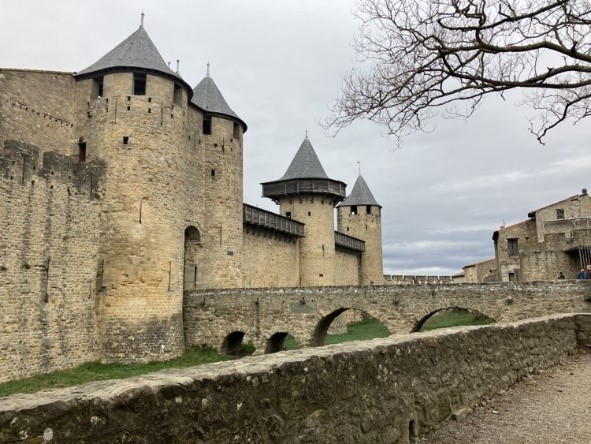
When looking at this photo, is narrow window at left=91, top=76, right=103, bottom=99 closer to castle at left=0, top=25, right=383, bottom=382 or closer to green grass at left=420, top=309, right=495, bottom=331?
castle at left=0, top=25, right=383, bottom=382

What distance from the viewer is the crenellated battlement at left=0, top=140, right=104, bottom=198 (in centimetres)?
1493

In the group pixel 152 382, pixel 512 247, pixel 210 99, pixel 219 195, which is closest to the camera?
pixel 152 382

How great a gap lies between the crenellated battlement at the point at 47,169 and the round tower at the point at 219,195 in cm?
601

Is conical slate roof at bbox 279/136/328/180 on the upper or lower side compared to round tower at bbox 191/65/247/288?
upper

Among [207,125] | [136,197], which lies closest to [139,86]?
[207,125]

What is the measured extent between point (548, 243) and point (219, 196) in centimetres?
1845

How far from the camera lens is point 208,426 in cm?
256

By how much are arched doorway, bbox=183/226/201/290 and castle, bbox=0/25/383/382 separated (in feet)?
0.18

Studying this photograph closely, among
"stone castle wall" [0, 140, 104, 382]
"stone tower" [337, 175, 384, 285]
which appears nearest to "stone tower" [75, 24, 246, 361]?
"stone castle wall" [0, 140, 104, 382]

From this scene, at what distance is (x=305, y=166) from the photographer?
33250 mm

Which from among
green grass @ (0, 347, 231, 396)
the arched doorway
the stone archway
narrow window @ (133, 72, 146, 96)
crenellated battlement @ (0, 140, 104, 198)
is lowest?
green grass @ (0, 347, 231, 396)

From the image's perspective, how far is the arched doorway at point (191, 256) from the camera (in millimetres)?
22938

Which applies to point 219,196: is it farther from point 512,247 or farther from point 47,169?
point 512,247

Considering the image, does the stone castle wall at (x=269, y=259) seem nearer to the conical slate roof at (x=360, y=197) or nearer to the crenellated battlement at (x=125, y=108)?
the crenellated battlement at (x=125, y=108)
